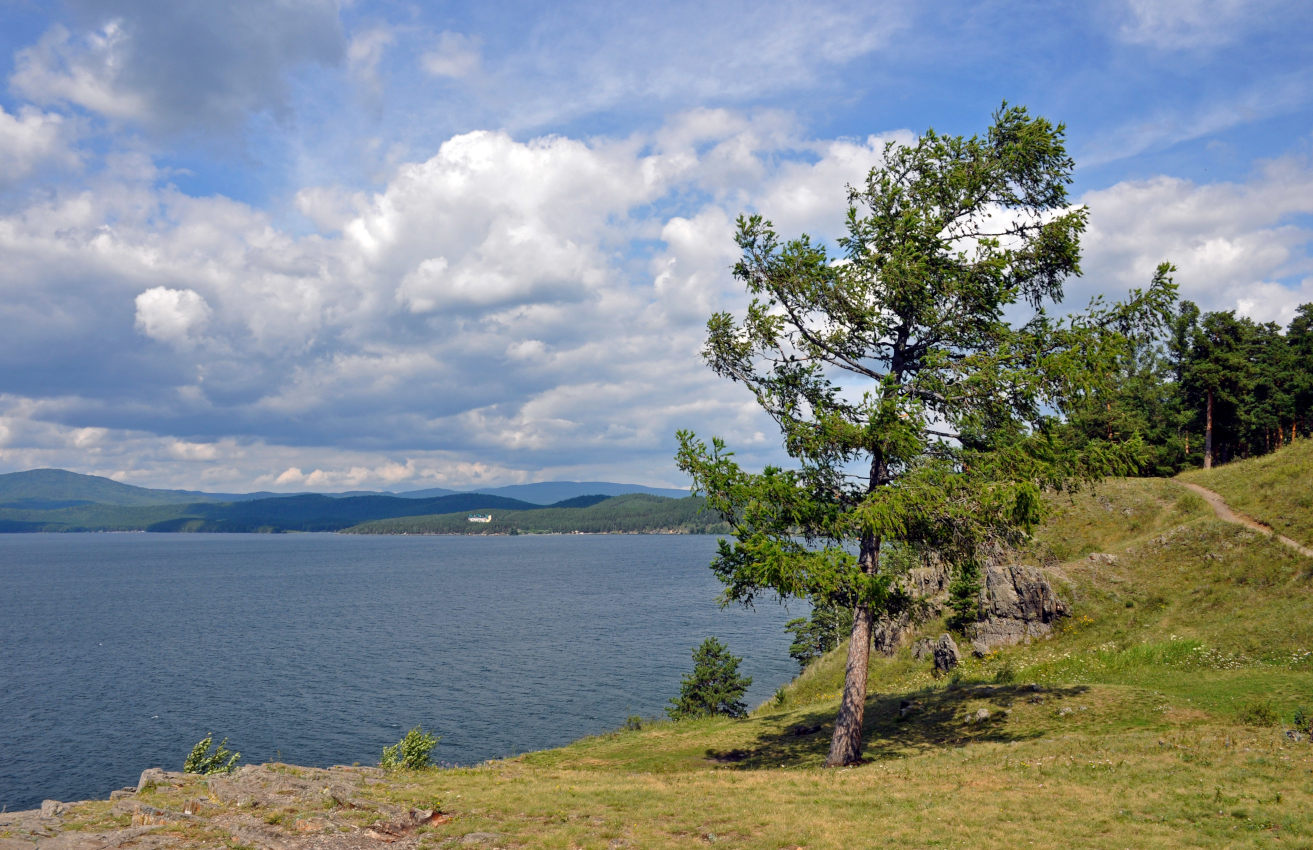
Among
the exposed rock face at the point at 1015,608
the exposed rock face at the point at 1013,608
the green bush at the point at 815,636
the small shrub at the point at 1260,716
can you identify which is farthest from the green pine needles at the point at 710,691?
the small shrub at the point at 1260,716

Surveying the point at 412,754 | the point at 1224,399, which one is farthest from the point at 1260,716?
the point at 1224,399

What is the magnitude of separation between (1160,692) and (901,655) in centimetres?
2226

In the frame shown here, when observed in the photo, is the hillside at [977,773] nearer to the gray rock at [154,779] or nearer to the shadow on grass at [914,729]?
the shadow on grass at [914,729]

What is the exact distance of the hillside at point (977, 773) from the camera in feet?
45.8

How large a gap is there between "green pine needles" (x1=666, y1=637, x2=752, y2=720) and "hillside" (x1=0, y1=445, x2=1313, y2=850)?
17620 millimetres

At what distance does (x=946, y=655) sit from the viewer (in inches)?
1549

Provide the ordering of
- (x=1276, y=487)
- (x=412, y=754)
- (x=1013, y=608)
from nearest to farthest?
(x=412, y=754)
(x=1013, y=608)
(x=1276, y=487)

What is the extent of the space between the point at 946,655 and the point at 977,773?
23259 mm

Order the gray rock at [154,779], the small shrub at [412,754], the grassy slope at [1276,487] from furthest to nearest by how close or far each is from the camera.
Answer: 1. the grassy slope at [1276,487]
2. the small shrub at [412,754]
3. the gray rock at [154,779]

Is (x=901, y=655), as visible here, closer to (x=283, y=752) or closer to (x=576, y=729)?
(x=576, y=729)

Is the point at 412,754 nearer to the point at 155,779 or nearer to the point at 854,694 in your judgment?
the point at 155,779

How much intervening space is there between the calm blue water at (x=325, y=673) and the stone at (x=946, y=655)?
94.9 ft

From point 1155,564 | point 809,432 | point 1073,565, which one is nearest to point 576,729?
point 1073,565

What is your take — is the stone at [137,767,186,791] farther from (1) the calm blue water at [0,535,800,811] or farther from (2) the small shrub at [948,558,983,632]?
(2) the small shrub at [948,558,983,632]
